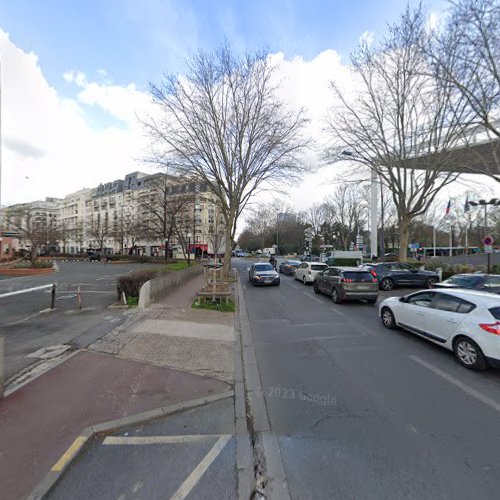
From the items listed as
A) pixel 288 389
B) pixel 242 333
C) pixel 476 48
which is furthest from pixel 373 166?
pixel 288 389

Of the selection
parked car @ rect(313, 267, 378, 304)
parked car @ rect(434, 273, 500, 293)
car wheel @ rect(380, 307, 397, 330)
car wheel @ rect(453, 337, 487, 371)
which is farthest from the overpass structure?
car wheel @ rect(453, 337, 487, 371)

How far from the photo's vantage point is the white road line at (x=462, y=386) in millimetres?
3879

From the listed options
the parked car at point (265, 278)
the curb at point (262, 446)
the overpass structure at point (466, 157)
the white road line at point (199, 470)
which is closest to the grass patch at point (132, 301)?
the curb at point (262, 446)

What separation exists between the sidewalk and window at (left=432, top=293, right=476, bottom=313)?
4.56 metres

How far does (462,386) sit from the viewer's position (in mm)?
4395

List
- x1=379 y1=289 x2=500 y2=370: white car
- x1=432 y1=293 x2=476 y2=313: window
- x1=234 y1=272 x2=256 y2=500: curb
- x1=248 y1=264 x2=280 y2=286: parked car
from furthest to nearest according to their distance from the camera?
x1=248 y1=264 x2=280 y2=286: parked car < x1=432 y1=293 x2=476 y2=313: window < x1=379 y1=289 x2=500 y2=370: white car < x1=234 y1=272 x2=256 y2=500: curb

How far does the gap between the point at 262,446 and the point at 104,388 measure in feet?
8.48

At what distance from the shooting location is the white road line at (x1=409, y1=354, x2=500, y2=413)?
388 cm

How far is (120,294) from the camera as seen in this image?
11109 millimetres

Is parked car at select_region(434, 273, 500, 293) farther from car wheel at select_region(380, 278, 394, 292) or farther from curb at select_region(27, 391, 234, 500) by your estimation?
curb at select_region(27, 391, 234, 500)

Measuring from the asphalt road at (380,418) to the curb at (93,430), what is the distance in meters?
1.00

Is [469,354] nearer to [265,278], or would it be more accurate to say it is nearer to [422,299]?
[422,299]

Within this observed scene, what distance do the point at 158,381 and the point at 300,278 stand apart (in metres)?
16.2

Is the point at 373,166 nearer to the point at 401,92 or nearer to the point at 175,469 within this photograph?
the point at 401,92
